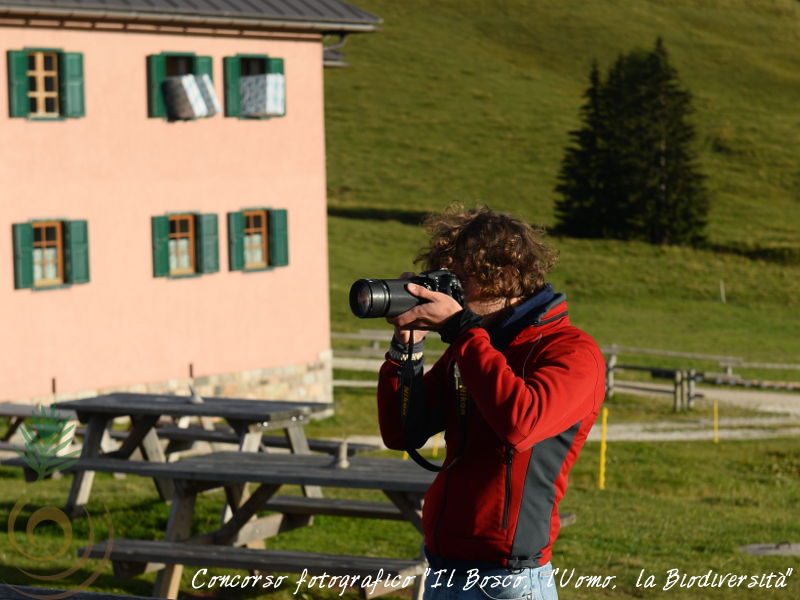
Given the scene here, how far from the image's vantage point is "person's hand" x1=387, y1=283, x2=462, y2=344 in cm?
384

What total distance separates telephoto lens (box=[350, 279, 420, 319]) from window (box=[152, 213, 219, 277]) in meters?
18.3

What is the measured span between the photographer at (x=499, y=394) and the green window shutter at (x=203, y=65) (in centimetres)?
1843

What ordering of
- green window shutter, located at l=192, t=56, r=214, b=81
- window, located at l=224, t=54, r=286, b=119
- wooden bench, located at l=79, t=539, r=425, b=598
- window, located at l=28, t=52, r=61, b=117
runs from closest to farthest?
wooden bench, located at l=79, t=539, r=425, b=598
window, located at l=28, t=52, r=61, b=117
green window shutter, located at l=192, t=56, r=214, b=81
window, located at l=224, t=54, r=286, b=119

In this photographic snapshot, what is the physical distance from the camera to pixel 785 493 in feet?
48.6

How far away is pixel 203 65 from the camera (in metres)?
22.0

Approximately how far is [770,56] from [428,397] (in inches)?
3473

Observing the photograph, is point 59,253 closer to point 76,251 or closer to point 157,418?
point 76,251

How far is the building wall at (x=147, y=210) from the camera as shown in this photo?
20.2 meters

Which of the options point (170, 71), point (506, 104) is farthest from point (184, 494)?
point (506, 104)

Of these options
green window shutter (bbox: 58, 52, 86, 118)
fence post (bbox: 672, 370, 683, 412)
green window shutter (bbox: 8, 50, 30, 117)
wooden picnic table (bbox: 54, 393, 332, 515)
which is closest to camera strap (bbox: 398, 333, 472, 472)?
wooden picnic table (bbox: 54, 393, 332, 515)

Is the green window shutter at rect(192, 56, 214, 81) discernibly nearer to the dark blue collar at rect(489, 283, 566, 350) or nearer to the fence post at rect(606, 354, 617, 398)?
the fence post at rect(606, 354, 617, 398)

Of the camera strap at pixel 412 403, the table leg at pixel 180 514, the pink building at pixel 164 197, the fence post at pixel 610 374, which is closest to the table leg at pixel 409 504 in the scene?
the table leg at pixel 180 514

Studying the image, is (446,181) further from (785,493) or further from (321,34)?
(785,493)

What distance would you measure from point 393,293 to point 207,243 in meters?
18.7
